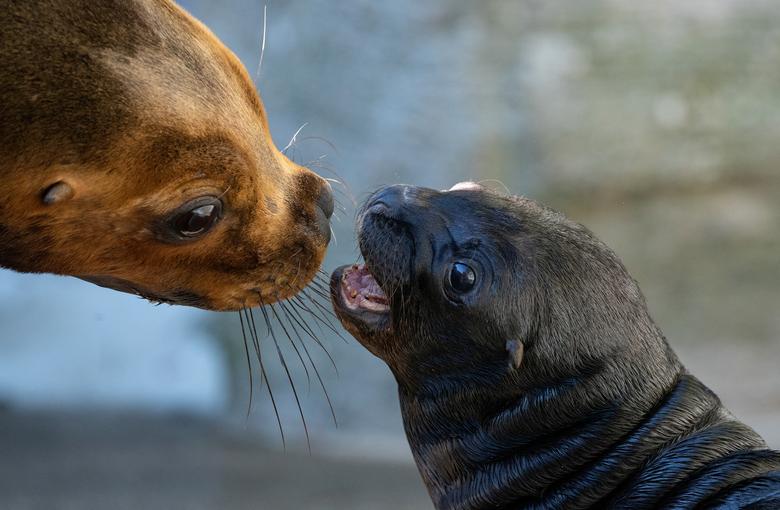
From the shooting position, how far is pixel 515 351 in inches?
113

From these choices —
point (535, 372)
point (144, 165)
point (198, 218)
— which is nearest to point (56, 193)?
point (144, 165)

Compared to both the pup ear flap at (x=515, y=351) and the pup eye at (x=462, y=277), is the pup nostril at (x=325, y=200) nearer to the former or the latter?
the pup eye at (x=462, y=277)

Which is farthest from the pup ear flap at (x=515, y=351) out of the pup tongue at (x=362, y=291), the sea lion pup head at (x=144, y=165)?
the sea lion pup head at (x=144, y=165)

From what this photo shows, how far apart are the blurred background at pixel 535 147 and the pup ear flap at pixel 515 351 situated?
4.51m

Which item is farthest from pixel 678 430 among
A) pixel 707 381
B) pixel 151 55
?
pixel 707 381

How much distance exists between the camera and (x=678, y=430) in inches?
114

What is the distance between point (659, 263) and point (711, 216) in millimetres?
482

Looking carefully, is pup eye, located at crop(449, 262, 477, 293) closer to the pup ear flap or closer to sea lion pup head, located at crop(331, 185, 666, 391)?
sea lion pup head, located at crop(331, 185, 666, 391)

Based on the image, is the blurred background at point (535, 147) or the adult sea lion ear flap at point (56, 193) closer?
the adult sea lion ear flap at point (56, 193)

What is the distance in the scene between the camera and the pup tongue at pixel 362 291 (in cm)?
320

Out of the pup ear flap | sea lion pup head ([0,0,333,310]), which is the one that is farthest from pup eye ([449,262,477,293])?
sea lion pup head ([0,0,333,310])

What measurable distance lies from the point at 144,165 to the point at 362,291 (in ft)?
2.73

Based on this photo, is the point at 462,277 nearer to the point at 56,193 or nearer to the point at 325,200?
the point at 325,200

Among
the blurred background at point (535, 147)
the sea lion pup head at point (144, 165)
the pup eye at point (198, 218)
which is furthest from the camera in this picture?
the blurred background at point (535, 147)
